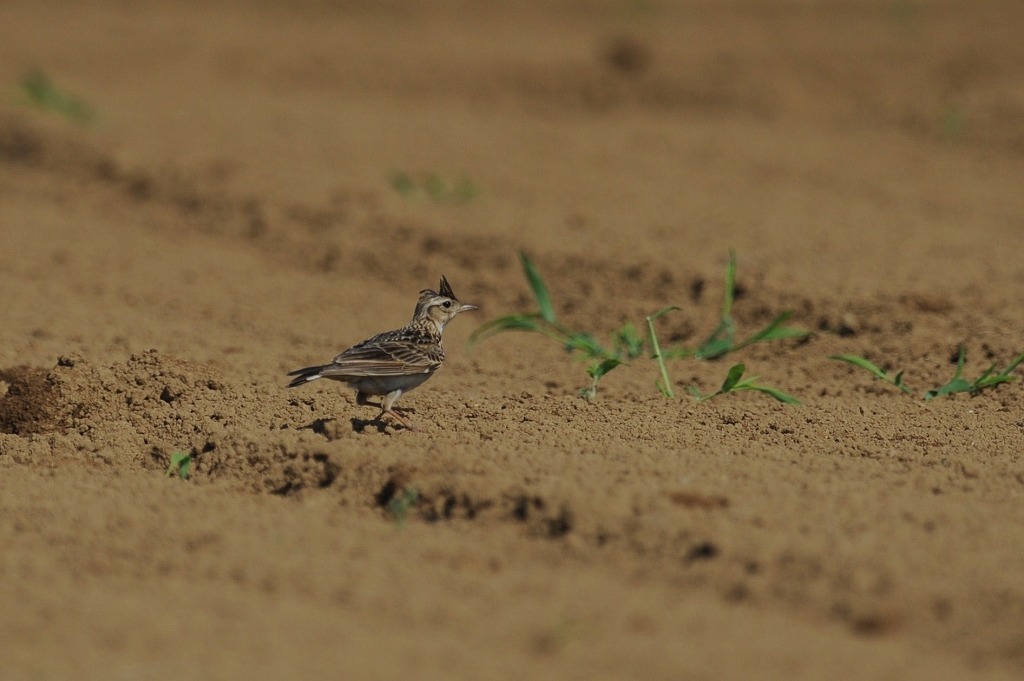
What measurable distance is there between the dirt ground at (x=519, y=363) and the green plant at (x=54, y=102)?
0.18m

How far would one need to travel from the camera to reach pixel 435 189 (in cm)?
1038

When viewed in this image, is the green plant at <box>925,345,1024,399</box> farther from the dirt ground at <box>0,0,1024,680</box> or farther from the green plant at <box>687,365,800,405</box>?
the green plant at <box>687,365,800,405</box>

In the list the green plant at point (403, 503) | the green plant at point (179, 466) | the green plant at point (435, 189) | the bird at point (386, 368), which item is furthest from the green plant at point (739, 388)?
the green plant at point (435, 189)

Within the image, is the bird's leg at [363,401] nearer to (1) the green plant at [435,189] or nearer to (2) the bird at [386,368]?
(2) the bird at [386,368]

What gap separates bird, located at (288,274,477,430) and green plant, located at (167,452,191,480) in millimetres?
577

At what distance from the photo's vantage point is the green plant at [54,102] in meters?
12.2

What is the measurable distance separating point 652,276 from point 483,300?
3.88ft

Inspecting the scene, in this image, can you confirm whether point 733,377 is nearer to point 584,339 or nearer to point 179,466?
point 584,339

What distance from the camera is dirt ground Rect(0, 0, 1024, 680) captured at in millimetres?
4211

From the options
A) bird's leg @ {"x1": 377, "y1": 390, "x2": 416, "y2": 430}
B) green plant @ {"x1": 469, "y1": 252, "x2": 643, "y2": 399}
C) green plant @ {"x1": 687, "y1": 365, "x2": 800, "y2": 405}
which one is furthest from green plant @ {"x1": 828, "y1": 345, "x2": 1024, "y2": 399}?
bird's leg @ {"x1": 377, "y1": 390, "x2": 416, "y2": 430}

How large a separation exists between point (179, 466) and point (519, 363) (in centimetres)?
252

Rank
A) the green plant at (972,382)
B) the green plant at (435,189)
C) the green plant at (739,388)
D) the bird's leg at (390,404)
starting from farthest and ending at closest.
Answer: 1. the green plant at (435,189)
2. the green plant at (972,382)
3. the green plant at (739,388)
4. the bird's leg at (390,404)

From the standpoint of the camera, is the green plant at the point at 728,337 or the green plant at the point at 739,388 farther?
the green plant at the point at 728,337

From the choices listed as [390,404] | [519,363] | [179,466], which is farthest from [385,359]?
[519,363]
